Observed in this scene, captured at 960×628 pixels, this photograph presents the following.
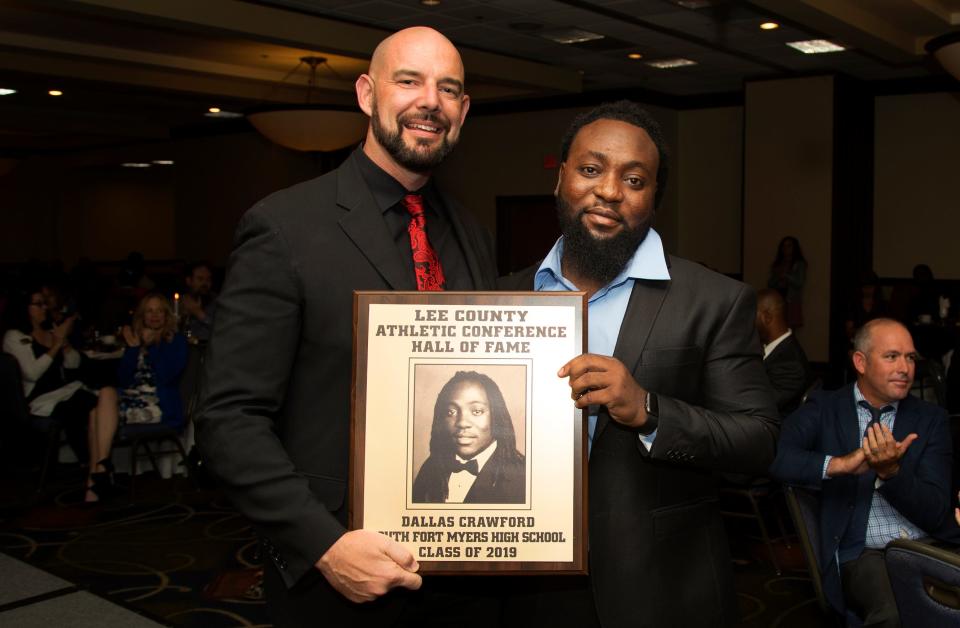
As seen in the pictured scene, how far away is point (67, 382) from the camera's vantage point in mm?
6469

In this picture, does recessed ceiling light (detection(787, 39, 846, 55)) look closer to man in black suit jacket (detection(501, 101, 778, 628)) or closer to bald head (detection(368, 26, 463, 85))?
man in black suit jacket (detection(501, 101, 778, 628))

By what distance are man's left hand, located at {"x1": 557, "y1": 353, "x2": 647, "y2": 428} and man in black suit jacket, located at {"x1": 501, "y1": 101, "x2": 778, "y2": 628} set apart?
52 mm

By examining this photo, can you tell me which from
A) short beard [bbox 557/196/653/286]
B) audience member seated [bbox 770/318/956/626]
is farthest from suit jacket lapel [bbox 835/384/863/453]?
short beard [bbox 557/196/653/286]

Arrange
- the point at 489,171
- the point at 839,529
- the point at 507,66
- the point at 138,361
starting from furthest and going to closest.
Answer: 1. the point at 489,171
2. the point at 507,66
3. the point at 138,361
4. the point at 839,529

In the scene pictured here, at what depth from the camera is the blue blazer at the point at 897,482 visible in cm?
302

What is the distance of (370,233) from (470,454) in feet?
1.35

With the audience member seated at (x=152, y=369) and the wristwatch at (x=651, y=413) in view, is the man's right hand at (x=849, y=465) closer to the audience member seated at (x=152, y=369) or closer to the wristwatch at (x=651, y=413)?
the wristwatch at (x=651, y=413)

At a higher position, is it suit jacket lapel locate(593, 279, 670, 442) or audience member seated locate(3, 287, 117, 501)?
suit jacket lapel locate(593, 279, 670, 442)

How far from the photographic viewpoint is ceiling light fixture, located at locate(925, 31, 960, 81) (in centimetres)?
779

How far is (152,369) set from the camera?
6.10 m

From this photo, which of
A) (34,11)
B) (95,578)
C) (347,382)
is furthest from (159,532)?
(34,11)

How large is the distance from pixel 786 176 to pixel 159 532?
9.23 meters

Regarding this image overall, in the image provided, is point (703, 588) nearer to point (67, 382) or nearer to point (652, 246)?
point (652, 246)

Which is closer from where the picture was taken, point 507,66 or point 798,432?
point 798,432
